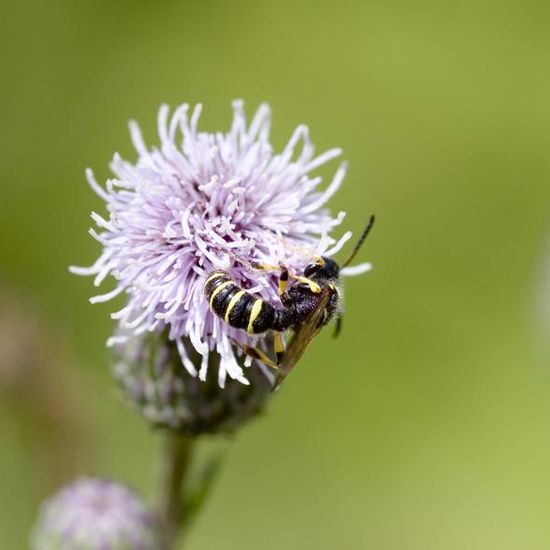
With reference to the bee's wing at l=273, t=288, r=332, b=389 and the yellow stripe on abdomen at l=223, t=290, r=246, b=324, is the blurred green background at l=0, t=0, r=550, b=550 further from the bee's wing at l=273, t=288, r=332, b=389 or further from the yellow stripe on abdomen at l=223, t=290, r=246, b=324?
the yellow stripe on abdomen at l=223, t=290, r=246, b=324

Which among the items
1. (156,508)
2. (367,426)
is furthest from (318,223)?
(367,426)

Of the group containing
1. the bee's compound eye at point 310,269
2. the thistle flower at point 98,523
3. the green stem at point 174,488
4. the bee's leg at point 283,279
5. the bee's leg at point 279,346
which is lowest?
the thistle flower at point 98,523

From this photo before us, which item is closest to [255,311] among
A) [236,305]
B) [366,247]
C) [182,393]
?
[236,305]

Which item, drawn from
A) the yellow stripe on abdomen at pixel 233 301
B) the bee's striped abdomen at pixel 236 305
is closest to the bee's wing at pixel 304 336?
the bee's striped abdomen at pixel 236 305

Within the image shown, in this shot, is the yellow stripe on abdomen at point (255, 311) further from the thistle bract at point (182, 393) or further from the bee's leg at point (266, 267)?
the thistle bract at point (182, 393)

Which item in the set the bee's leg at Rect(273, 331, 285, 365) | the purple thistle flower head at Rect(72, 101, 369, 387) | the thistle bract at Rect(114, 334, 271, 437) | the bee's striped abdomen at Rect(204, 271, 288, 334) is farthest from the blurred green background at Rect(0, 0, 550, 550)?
the bee's striped abdomen at Rect(204, 271, 288, 334)

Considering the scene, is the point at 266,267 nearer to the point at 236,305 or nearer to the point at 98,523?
the point at 236,305
